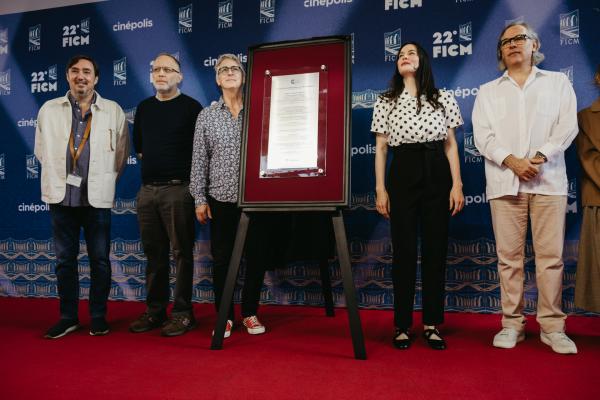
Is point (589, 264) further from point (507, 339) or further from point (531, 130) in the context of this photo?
point (531, 130)

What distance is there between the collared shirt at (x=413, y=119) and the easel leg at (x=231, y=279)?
0.91 meters

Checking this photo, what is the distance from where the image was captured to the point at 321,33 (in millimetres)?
3424

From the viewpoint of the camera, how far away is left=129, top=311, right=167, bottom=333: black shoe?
272 cm

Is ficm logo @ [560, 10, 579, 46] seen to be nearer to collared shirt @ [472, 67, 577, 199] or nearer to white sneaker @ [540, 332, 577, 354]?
collared shirt @ [472, 67, 577, 199]

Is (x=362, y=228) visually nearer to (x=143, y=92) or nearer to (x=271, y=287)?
(x=271, y=287)

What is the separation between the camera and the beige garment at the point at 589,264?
7.92 feet

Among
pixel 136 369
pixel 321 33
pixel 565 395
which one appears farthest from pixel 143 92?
pixel 565 395

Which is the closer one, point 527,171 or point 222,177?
point 527,171

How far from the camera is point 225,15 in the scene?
11.9 feet

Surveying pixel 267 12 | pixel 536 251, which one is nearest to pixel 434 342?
pixel 536 251

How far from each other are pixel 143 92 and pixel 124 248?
1326 mm

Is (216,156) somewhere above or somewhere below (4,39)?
below

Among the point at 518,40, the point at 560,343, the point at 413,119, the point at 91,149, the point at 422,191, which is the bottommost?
the point at 560,343

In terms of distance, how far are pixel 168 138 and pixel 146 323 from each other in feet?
3.75
